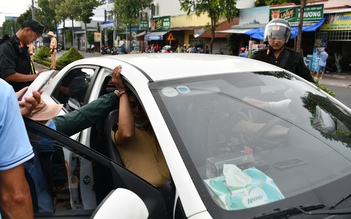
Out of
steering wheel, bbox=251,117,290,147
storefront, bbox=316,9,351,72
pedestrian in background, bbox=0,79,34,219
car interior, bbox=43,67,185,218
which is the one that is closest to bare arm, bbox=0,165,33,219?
pedestrian in background, bbox=0,79,34,219

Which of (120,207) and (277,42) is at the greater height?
(277,42)

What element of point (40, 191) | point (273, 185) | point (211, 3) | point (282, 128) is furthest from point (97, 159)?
point (211, 3)

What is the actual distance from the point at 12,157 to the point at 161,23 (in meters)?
32.9

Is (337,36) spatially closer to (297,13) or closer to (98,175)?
(297,13)

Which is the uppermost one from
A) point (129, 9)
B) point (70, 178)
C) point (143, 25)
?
point (129, 9)

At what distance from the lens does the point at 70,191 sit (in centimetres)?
178

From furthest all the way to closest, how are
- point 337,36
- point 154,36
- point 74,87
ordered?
point 154,36
point 337,36
point 74,87

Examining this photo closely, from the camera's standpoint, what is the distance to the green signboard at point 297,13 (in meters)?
17.1

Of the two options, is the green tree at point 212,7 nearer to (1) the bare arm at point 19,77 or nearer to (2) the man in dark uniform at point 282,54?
(2) the man in dark uniform at point 282,54

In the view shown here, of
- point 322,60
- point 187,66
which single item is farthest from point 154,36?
point 187,66

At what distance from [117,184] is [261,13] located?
22175mm

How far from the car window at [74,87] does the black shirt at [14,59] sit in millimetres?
1016

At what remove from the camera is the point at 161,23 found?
108 feet

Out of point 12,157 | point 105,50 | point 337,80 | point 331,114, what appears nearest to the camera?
point 12,157
